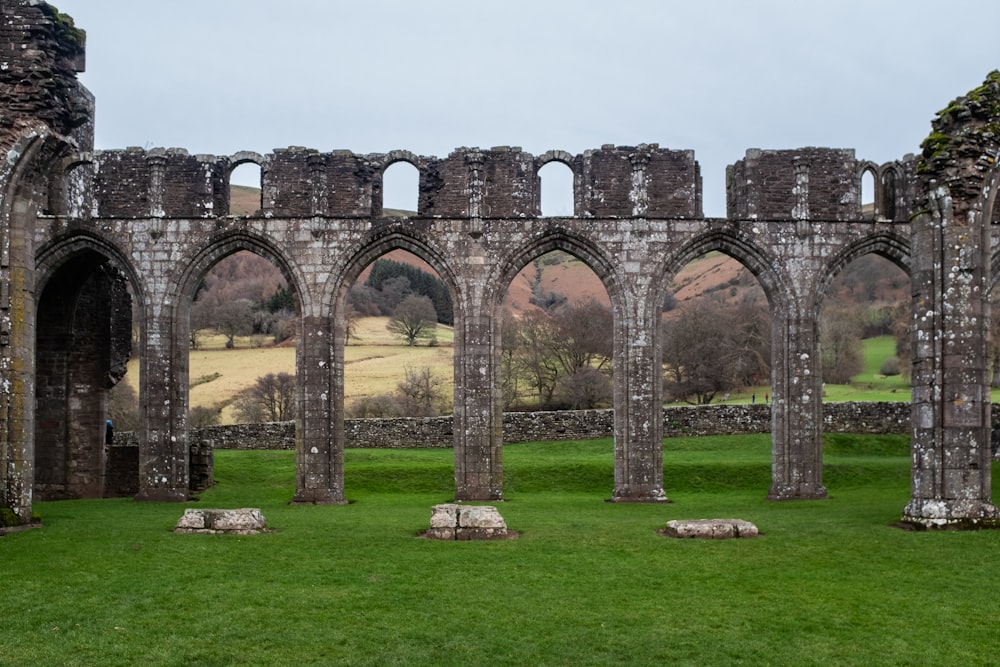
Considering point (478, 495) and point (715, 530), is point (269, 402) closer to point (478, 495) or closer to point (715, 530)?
point (478, 495)

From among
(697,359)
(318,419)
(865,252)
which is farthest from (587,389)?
(318,419)

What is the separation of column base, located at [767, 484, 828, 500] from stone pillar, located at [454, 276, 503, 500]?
539 centimetres

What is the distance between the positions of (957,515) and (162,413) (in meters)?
14.1

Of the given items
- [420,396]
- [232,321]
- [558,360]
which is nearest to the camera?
[420,396]

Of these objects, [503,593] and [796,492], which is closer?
[503,593]

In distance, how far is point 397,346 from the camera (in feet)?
160

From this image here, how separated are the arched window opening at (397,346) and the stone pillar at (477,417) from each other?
679cm

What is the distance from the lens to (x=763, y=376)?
40375 mm

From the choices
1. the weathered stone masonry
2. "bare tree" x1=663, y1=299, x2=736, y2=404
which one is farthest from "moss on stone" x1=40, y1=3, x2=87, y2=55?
"bare tree" x1=663, y1=299, x2=736, y2=404

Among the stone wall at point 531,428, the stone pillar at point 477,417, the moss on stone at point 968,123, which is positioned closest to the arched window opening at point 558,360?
the stone wall at point 531,428

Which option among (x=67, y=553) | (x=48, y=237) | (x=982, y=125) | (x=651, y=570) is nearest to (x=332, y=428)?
(x=48, y=237)

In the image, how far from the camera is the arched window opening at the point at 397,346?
1441 inches

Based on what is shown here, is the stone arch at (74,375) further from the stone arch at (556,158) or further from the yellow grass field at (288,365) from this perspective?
the yellow grass field at (288,365)

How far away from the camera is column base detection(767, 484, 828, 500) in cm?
1919
